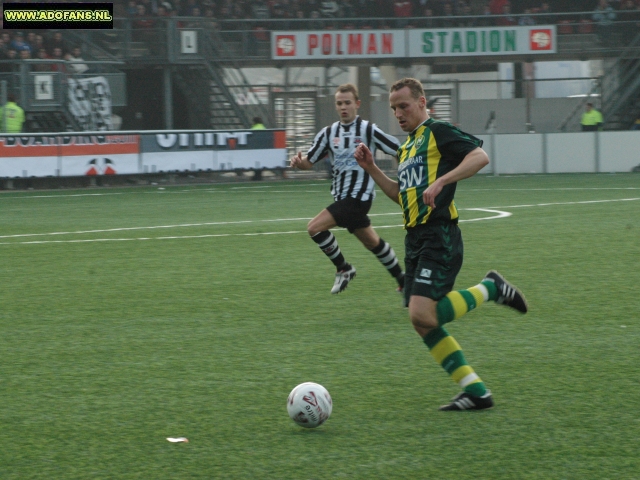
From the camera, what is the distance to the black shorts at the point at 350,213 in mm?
9414

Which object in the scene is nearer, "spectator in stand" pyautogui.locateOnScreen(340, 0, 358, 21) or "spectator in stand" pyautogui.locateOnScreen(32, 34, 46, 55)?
"spectator in stand" pyautogui.locateOnScreen(32, 34, 46, 55)

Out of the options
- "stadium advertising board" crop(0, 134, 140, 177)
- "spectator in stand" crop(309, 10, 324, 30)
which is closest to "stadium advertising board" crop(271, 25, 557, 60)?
"spectator in stand" crop(309, 10, 324, 30)

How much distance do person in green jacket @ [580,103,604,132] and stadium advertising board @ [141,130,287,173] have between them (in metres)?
9.53

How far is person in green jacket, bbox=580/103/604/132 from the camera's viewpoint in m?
31.2

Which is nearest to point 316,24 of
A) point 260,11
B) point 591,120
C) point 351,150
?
point 260,11

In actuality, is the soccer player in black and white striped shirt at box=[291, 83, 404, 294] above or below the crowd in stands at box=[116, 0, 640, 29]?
below

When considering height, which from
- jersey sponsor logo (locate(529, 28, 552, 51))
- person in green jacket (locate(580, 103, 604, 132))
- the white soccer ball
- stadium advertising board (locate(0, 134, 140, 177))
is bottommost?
the white soccer ball

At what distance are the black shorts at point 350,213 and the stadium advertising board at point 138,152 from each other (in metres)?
16.7

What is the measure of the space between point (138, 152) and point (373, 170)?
830 inches

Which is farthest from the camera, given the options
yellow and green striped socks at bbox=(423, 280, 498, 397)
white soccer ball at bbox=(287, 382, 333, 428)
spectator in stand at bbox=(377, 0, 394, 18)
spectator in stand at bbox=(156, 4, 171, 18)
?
spectator in stand at bbox=(377, 0, 394, 18)

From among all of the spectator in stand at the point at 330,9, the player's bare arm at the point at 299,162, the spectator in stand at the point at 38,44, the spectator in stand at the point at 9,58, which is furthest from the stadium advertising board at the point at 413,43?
the player's bare arm at the point at 299,162

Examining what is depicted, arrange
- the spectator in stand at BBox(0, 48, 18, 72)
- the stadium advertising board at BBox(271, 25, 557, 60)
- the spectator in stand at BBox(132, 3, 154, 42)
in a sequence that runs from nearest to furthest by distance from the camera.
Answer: the spectator in stand at BBox(0, 48, 18, 72)
the spectator in stand at BBox(132, 3, 154, 42)
the stadium advertising board at BBox(271, 25, 557, 60)

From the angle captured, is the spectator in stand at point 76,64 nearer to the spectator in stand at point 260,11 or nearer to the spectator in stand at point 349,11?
the spectator in stand at point 260,11

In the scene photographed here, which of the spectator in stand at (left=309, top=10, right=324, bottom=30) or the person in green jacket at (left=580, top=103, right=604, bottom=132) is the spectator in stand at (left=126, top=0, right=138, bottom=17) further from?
the person in green jacket at (left=580, top=103, right=604, bottom=132)
